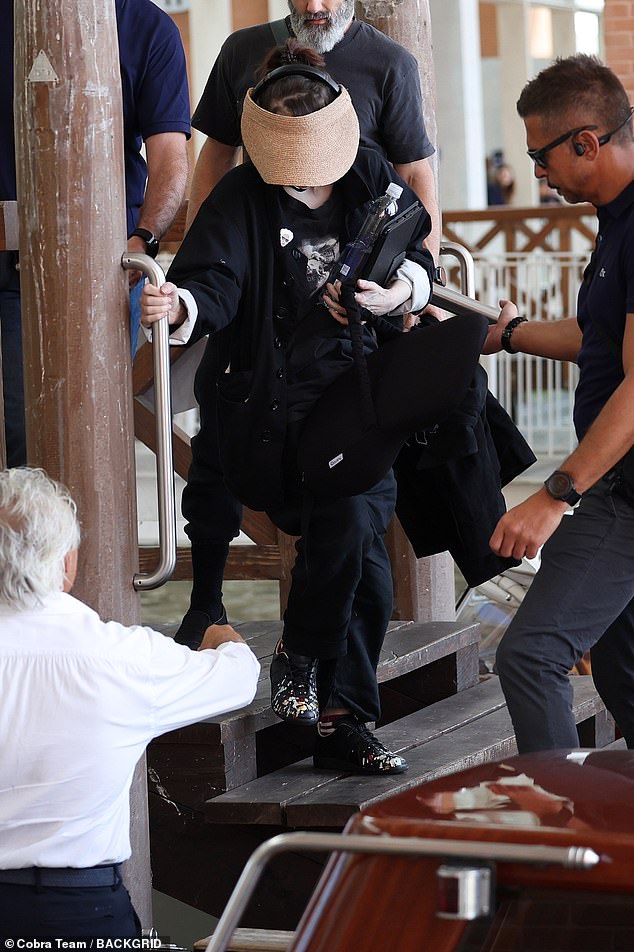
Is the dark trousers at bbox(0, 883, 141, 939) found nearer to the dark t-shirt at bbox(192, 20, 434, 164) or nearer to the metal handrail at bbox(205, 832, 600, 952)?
the metal handrail at bbox(205, 832, 600, 952)

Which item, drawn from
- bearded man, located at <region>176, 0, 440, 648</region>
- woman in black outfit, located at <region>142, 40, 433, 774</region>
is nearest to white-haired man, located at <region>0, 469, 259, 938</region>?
woman in black outfit, located at <region>142, 40, 433, 774</region>

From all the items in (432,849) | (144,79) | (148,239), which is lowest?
(432,849)

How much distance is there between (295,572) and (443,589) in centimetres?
130

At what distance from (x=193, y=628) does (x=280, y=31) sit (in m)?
1.43

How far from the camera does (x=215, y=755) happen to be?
3145 mm

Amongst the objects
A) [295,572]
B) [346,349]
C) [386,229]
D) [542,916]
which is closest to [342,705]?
[295,572]

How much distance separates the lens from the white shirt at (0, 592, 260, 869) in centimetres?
208

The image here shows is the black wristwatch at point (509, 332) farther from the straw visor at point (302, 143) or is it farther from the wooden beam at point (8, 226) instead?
the wooden beam at point (8, 226)

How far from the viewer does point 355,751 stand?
10.1ft

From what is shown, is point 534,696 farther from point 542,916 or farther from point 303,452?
point 542,916

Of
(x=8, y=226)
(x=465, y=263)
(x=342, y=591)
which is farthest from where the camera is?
(x=465, y=263)

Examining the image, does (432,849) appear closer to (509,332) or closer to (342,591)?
(342,591)

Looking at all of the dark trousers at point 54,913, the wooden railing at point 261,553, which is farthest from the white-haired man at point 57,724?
the wooden railing at point 261,553

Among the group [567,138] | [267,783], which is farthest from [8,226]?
[267,783]
